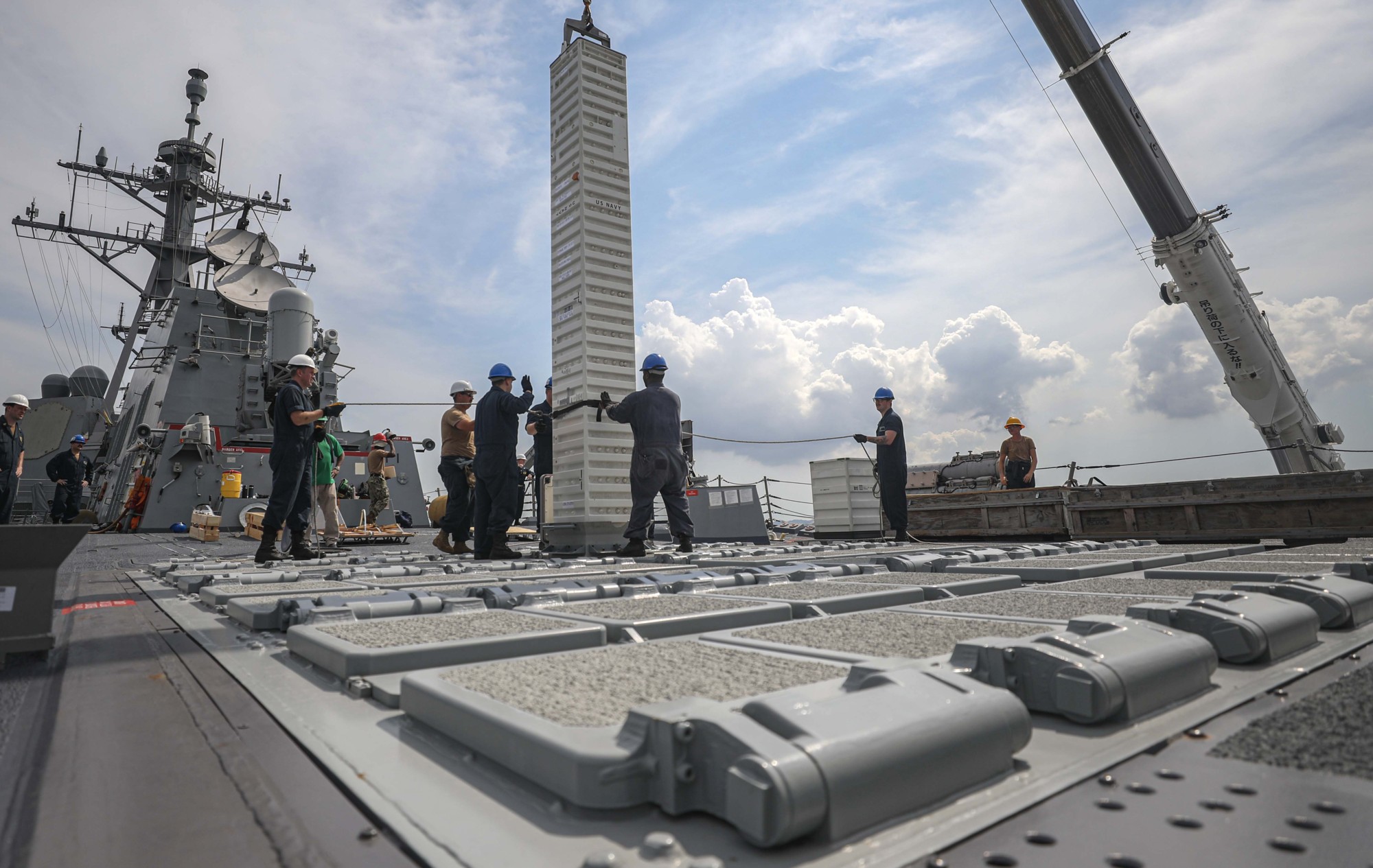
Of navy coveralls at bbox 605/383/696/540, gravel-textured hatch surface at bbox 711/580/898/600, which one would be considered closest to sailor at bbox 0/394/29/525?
navy coveralls at bbox 605/383/696/540

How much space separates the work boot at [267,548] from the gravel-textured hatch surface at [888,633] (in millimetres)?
5248

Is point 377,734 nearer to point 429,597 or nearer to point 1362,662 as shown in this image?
point 429,597

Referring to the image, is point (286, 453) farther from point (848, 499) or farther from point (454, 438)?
point (848, 499)

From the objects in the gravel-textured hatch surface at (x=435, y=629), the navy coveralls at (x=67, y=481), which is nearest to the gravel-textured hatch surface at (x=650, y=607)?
the gravel-textured hatch surface at (x=435, y=629)

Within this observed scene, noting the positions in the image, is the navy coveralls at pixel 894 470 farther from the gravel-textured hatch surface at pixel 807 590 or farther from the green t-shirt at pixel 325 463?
the green t-shirt at pixel 325 463

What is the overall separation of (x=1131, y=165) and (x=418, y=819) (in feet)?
48.1

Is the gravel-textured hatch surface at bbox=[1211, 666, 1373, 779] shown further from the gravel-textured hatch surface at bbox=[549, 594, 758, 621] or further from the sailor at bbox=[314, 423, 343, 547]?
the sailor at bbox=[314, 423, 343, 547]

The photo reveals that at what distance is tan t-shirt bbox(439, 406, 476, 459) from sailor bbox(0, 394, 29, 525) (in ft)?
14.9

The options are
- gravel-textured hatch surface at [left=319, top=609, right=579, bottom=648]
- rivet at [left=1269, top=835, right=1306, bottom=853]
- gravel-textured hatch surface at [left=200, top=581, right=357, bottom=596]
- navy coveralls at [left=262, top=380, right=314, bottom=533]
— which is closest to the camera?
rivet at [left=1269, top=835, right=1306, bottom=853]

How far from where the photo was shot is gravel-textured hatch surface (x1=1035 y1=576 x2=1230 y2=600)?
2513 millimetres

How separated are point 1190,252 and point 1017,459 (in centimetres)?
530

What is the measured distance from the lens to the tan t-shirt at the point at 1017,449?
10062mm

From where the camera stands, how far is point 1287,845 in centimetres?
80

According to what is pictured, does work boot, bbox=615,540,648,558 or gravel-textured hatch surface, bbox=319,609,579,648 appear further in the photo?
work boot, bbox=615,540,648,558
